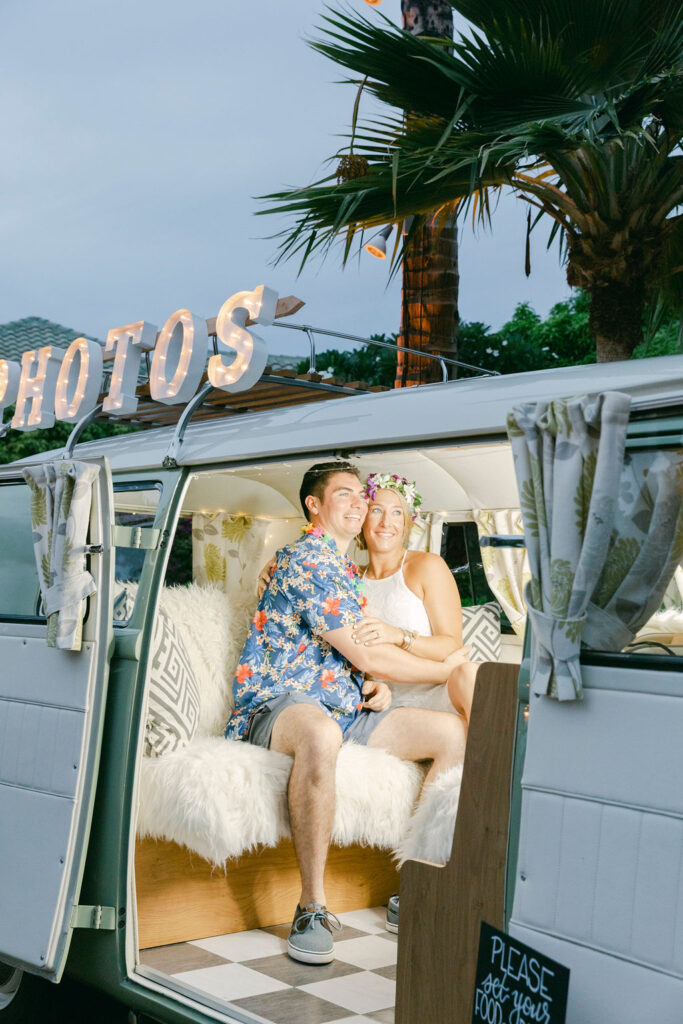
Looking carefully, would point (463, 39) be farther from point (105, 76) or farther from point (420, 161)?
point (105, 76)

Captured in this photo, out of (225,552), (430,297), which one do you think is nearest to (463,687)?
(225,552)

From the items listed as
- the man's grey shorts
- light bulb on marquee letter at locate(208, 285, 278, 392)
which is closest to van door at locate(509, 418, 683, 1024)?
the man's grey shorts

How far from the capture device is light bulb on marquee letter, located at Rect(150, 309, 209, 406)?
4.11 m

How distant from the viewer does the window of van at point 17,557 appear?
395 centimetres

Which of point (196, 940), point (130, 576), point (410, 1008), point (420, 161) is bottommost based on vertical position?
point (196, 940)

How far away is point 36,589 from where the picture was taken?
3947mm

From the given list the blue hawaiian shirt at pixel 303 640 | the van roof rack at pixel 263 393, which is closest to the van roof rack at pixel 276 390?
the van roof rack at pixel 263 393

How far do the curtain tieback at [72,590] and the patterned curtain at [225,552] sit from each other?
1607mm

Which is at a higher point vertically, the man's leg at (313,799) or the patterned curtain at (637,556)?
the patterned curtain at (637,556)

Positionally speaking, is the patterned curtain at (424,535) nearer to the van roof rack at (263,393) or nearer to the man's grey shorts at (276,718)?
the van roof rack at (263,393)

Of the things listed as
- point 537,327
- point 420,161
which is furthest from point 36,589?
point 537,327

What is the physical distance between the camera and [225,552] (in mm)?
5148

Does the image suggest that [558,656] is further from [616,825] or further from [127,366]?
[127,366]

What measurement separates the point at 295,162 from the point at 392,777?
71321mm
